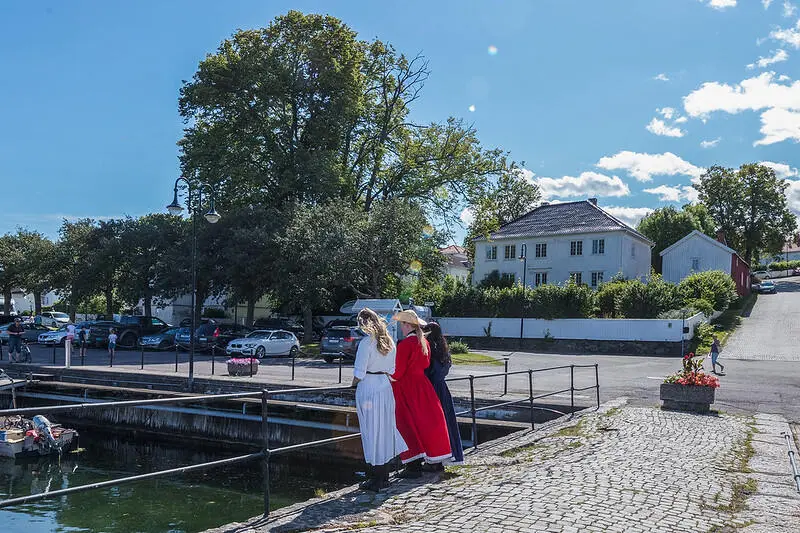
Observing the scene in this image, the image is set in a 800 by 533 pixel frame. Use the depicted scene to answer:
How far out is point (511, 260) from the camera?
58.4 m

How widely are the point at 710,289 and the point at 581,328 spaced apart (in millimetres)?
9669

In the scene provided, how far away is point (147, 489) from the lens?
13500mm

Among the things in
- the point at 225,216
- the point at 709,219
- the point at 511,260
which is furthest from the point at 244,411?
the point at 709,219

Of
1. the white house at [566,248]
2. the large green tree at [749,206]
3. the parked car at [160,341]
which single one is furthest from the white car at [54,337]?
the large green tree at [749,206]

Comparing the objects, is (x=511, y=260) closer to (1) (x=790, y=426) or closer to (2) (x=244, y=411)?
(2) (x=244, y=411)

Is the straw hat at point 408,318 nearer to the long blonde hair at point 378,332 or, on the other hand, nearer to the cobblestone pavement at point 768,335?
the long blonde hair at point 378,332

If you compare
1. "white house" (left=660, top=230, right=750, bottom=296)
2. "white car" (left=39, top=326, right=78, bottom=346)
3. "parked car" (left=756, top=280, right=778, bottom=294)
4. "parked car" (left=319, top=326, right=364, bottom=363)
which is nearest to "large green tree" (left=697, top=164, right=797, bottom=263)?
"parked car" (left=756, top=280, right=778, bottom=294)

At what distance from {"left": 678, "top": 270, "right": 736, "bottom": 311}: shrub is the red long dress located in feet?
117

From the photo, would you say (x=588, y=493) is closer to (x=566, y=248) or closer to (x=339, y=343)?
(x=339, y=343)

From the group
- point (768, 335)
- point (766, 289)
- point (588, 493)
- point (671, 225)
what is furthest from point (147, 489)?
point (671, 225)

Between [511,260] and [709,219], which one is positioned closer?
[511,260]

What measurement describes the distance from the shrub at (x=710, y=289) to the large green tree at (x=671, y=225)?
1157 inches

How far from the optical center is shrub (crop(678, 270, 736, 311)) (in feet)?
130

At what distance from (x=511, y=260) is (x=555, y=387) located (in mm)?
40458
